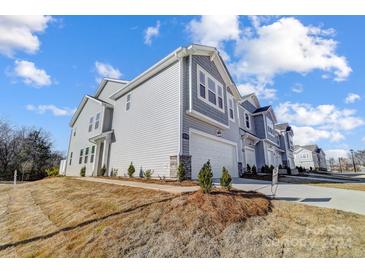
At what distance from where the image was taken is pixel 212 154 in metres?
11.3

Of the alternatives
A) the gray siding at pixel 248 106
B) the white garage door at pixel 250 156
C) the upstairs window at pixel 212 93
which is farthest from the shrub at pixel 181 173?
the gray siding at pixel 248 106

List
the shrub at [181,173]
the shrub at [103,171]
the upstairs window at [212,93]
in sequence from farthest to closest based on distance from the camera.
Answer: the shrub at [103,171], the upstairs window at [212,93], the shrub at [181,173]

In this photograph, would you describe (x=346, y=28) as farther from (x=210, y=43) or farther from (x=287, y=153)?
(x=287, y=153)

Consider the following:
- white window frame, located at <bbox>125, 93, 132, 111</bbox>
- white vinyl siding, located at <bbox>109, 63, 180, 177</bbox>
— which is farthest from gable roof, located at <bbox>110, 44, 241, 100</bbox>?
white window frame, located at <bbox>125, 93, 132, 111</bbox>

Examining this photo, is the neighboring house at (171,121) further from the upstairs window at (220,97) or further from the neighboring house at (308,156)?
the neighboring house at (308,156)

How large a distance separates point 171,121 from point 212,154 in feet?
11.5

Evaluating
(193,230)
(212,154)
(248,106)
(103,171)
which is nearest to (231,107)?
(212,154)

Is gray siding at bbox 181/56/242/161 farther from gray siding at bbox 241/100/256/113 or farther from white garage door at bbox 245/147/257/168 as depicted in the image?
gray siding at bbox 241/100/256/113

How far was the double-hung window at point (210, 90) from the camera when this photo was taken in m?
10.8

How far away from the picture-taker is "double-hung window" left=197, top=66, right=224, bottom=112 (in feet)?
35.5

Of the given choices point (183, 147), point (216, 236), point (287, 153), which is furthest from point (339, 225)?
point (287, 153)

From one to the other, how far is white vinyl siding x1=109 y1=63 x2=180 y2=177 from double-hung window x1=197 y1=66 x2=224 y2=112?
1667 mm

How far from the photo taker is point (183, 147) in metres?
9.01

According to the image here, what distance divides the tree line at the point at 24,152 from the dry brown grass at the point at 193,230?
28.0m
